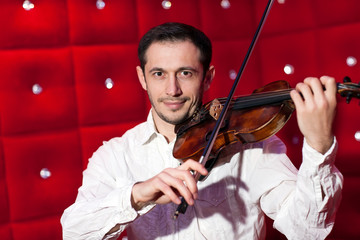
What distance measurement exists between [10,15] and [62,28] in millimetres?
210

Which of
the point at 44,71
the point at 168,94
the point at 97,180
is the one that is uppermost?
the point at 44,71

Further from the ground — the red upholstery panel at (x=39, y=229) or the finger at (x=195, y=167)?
the finger at (x=195, y=167)

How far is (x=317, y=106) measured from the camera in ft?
2.77

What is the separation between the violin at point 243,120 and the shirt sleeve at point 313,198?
13 cm

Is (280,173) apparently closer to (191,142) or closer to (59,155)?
(191,142)

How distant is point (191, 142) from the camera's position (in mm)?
1203

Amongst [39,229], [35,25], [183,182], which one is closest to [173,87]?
[183,182]

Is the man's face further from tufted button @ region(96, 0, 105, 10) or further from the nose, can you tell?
tufted button @ region(96, 0, 105, 10)

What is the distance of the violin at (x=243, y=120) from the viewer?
1013mm

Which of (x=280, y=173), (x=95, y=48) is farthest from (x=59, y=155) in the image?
(x=280, y=173)

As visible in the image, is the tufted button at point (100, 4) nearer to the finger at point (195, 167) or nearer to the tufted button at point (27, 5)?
the tufted button at point (27, 5)

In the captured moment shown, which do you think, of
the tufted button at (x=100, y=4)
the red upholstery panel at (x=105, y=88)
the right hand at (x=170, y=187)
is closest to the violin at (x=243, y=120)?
the right hand at (x=170, y=187)

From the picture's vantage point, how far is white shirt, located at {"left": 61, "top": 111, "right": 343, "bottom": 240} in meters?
0.98

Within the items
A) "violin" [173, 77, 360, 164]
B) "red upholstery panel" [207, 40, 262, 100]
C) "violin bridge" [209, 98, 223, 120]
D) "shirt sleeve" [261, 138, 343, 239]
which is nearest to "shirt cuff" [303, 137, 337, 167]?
"shirt sleeve" [261, 138, 343, 239]
